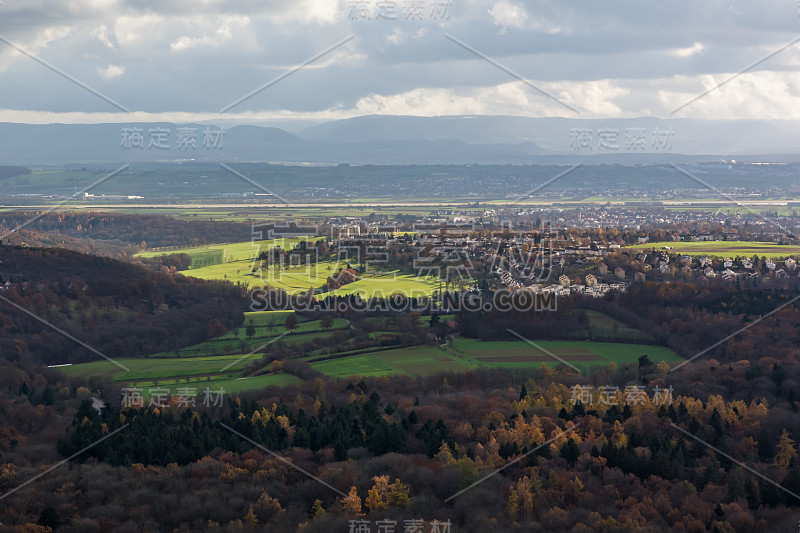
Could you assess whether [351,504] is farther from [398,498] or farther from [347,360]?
[347,360]

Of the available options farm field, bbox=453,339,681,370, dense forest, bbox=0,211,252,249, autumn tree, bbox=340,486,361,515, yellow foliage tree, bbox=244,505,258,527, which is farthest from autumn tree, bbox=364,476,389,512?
dense forest, bbox=0,211,252,249

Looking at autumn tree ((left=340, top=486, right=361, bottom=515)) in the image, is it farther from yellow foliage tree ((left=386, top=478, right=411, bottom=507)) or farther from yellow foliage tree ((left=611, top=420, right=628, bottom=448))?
yellow foliage tree ((left=611, top=420, right=628, bottom=448))

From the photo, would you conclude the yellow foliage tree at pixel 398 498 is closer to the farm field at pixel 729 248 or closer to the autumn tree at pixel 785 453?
the autumn tree at pixel 785 453

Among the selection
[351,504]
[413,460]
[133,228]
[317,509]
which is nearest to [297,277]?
[413,460]

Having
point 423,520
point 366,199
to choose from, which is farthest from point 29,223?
point 423,520

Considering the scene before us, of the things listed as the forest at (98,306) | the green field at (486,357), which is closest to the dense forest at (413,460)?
the green field at (486,357)

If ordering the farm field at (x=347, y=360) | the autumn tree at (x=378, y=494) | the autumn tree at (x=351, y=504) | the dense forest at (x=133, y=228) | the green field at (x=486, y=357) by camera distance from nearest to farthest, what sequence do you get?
the autumn tree at (x=351, y=504) < the autumn tree at (x=378, y=494) < the farm field at (x=347, y=360) < the green field at (x=486, y=357) < the dense forest at (x=133, y=228)

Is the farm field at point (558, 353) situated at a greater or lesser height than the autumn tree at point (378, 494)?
lesser

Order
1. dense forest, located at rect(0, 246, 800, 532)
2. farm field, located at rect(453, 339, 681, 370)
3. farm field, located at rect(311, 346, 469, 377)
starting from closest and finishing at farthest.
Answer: dense forest, located at rect(0, 246, 800, 532) < farm field, located at rect(311, 346, 469, 377) < farm field, located at rect(453, 339, 681, 370)
